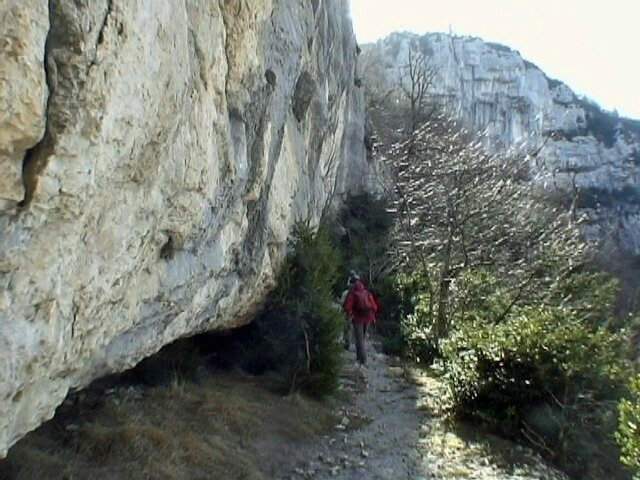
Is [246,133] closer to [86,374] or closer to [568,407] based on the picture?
[86,374]

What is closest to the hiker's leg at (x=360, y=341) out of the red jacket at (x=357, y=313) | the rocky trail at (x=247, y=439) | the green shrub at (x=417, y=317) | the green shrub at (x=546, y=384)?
the red jacket at (x=357, y=313)

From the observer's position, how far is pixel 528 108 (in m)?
56.3

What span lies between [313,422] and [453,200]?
6.11 meters

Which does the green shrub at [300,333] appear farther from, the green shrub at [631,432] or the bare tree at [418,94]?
the bare tree at [418,94]

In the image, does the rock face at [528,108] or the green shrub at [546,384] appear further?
the rock face at [528,108]

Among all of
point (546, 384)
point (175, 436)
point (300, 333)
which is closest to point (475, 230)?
point (300, 333)

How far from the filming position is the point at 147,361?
295 inches

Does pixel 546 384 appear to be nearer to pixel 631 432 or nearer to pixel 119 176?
pixel 631 432

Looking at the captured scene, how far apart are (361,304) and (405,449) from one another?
364cm

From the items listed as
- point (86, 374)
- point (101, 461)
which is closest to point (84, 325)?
point (86, 374)

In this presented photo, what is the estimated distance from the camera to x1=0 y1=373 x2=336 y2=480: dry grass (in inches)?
194

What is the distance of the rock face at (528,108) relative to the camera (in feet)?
142

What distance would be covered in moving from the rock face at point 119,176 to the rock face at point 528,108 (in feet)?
116

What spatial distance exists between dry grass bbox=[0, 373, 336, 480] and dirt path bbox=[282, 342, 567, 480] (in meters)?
0.34
